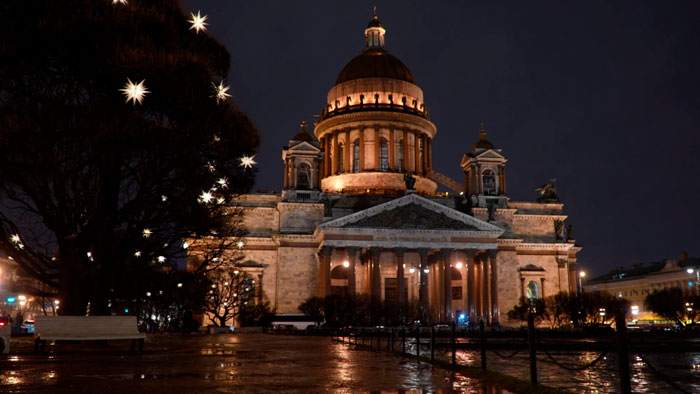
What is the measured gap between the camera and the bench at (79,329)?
16062mm

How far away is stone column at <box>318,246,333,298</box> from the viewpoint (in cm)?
5759

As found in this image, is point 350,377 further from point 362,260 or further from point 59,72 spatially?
point 362,260

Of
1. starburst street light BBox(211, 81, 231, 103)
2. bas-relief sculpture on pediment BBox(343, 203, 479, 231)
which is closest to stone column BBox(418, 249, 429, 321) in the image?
bas-relief sculpture on pediment BBox(343, 203, 479, 231)

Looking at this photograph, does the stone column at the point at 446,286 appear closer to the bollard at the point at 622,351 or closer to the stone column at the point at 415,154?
the stone column at the point at 415,154

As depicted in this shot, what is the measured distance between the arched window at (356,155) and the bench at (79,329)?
58.0 m

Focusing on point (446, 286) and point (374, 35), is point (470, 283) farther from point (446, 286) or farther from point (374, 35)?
point (374, 35)

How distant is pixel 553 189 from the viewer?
235 feet

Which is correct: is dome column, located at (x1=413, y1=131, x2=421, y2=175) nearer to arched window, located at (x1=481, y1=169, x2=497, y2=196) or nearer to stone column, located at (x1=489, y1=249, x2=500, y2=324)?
arched window, located at (x1=481, y1=169, x2=497, y2=196)

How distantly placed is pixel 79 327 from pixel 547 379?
11524 millimetres

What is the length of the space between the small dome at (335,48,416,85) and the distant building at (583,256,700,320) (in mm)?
48491

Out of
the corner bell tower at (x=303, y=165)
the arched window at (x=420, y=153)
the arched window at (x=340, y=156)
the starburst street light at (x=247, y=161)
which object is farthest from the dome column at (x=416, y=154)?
the starburst street light at (x=247, y=161)

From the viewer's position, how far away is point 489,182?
69375mm

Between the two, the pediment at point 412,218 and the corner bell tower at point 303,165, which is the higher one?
the corner bell tower at point 303,165

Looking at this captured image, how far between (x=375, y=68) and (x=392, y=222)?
27428 millimetres
